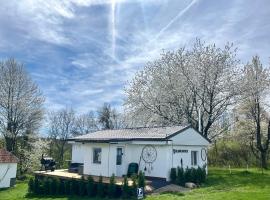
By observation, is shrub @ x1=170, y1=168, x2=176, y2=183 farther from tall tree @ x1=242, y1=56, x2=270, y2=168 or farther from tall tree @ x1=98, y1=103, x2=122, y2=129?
tall tree @ x1=98, y1=103, x2=122, y2=129

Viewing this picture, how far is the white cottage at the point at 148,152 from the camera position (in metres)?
22.0

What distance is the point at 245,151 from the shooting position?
40.3m

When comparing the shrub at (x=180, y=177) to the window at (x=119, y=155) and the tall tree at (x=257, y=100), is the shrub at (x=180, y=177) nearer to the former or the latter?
the window at (x=119, y=155)

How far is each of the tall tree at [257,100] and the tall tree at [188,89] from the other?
5.15 feet

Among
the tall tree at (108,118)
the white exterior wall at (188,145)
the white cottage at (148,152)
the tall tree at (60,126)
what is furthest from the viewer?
the tall tree at (108,118)

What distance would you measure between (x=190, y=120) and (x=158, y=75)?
550 centimetres

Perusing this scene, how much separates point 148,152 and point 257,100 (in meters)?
16.7

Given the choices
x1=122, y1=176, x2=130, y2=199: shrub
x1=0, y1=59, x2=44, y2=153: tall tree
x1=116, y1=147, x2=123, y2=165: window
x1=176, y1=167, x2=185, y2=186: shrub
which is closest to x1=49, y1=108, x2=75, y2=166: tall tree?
x1=0, y1=59, x2=44, y2=153: tall tree

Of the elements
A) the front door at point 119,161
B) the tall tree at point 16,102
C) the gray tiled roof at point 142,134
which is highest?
the tall tree at point 16,102

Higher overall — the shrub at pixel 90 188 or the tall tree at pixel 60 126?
the tall tree at pixel 60 126

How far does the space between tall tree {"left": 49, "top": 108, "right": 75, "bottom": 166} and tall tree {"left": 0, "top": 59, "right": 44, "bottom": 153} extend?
18344 millimetres

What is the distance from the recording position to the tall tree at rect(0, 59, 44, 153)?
3428 centimetres

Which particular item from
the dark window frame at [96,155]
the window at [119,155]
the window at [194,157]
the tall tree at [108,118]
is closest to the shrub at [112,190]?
the window at [119,155]

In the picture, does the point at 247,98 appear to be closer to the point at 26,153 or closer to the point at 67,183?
the point at 67,183
